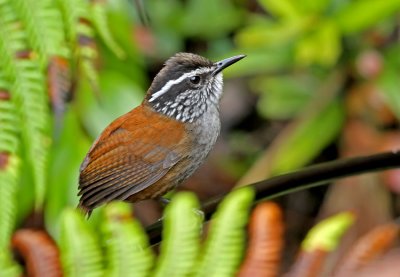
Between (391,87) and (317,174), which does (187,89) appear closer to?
(317,174)

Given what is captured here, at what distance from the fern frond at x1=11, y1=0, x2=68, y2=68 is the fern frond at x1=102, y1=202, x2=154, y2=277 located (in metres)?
0.62

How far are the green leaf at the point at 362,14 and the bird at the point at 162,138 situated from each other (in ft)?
Answer: 5.68

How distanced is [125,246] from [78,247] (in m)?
0.09

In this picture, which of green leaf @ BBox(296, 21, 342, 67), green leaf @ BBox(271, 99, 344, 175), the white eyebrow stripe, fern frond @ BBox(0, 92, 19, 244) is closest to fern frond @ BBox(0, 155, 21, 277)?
fern frond @ BBox(0, 92, 19, 244)

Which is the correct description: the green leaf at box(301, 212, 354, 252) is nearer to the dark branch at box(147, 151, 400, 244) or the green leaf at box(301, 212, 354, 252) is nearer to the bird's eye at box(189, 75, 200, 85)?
the dark branch at box(147, 151, 400, 244)

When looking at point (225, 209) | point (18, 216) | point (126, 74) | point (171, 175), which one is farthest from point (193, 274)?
point (126, 74)

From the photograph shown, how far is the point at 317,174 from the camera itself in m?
2.02

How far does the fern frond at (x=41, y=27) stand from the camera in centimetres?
228

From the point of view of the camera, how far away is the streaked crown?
3.00 metres

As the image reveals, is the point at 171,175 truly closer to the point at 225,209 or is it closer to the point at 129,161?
the point at 129,161

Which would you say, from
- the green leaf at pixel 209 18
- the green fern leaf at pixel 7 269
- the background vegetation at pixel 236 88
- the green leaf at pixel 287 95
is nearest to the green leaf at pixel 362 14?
the background vegetation at pixel 236 88

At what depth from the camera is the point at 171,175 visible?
2945 millimetres

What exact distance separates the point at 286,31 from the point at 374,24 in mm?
504

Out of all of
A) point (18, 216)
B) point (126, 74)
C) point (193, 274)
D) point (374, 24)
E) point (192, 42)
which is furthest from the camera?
point (192, 42)
